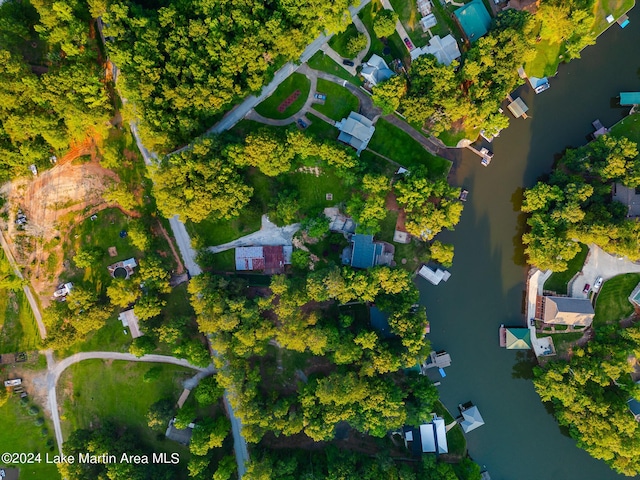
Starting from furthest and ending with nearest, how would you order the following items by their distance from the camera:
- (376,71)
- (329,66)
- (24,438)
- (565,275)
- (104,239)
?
(24,438), (104,239), (565,275), (329,66), (376,71)

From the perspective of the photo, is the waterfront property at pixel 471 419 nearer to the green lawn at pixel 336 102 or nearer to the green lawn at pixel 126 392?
the green lawn at pixel 126 392

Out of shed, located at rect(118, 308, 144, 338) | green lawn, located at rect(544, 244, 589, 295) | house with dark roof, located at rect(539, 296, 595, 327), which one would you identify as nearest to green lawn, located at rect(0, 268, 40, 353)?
shed, located at rect(118, 308, 144, 338)

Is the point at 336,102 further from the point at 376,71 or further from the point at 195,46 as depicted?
the point at 195,46

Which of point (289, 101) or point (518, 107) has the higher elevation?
point (289, 101)

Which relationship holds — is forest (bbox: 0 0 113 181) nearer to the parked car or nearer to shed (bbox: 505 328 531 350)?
shed (bbox: 505 328 531 350)

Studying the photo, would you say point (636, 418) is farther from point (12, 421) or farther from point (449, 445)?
point (12, 421)

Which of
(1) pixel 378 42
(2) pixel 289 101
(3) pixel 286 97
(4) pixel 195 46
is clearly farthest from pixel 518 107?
(4) pixel 195 46
